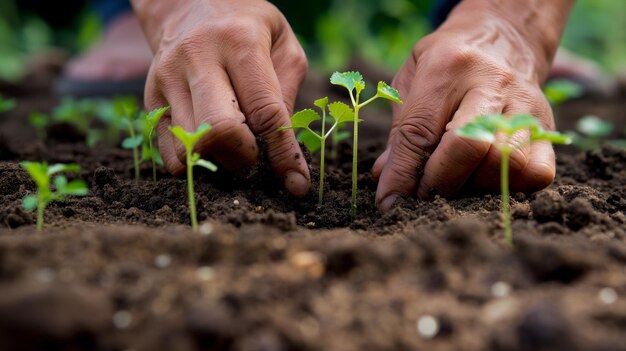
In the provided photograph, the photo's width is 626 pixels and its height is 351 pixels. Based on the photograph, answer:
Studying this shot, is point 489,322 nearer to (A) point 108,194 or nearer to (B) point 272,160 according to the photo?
(B) point 272,160

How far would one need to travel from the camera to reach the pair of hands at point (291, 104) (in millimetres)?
1760

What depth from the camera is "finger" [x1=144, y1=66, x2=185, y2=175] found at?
1.98m

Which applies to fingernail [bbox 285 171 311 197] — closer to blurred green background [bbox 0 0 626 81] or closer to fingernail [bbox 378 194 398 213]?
fingernail [bbox 378 194 398 213]

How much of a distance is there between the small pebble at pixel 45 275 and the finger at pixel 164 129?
87cm

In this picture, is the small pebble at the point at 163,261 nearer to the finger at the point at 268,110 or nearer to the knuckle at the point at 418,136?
the finger at the point at 268,110

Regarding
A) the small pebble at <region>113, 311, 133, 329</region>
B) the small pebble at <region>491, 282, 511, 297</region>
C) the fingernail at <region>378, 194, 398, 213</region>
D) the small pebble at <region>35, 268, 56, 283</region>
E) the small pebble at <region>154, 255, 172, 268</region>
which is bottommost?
the fingernail at <region>378, 194, 398, 213</region>

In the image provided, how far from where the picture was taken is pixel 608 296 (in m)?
1.09

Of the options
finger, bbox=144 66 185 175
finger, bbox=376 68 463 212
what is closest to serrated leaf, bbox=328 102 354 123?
finger, bbox=376 68 463 212

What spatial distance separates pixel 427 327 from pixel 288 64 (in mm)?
1258

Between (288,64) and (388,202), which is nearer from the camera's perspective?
(388,202)

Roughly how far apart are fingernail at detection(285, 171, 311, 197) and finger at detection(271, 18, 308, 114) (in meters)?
0.27

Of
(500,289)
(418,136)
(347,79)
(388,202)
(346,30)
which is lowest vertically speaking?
(346,30)

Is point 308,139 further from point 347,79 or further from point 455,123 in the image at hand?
point 455,123

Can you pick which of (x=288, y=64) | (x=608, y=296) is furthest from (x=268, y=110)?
(x=608, y=296)
